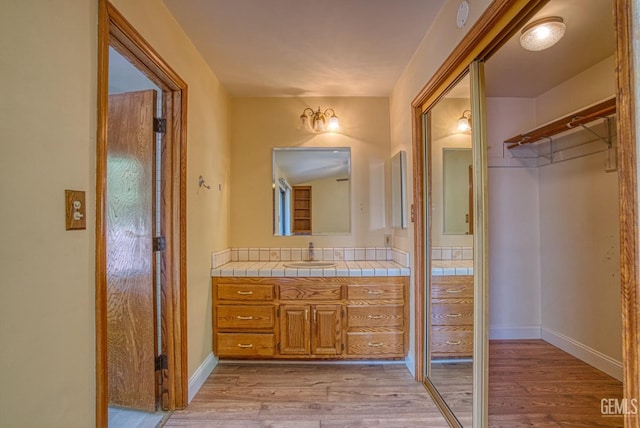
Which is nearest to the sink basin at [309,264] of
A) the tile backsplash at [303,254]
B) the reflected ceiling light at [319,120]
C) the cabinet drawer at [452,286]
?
the tile backsplash at [303,254]

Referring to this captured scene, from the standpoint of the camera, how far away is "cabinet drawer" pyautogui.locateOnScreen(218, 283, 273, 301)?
2.39 m

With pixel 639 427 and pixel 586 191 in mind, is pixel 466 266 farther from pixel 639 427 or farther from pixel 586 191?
pixel 586 191

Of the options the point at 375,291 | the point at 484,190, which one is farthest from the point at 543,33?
the point at 375,291

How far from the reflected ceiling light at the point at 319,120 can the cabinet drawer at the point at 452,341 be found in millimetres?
2047

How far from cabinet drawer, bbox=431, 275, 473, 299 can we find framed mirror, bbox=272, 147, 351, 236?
111 cm

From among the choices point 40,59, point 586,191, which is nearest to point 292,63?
point 40,59

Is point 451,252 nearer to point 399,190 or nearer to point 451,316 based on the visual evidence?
point 451,316

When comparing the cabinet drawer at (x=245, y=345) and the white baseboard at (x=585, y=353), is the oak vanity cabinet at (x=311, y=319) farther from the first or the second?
the white baseboard at (x=585, y=353)

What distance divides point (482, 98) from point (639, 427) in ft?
4.38

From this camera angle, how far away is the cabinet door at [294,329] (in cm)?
238

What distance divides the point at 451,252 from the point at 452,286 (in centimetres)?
22

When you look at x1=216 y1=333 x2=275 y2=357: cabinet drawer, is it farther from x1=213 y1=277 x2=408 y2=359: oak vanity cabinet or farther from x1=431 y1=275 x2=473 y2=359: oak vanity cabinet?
x1=431 y1=275 x2=473 y2=359: oak vanity cabinet

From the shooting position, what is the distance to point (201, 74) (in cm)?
220

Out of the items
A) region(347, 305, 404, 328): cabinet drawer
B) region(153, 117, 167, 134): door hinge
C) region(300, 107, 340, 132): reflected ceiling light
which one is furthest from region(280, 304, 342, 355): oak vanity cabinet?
region(300, 107, 340, 132): reflected ceiling light
